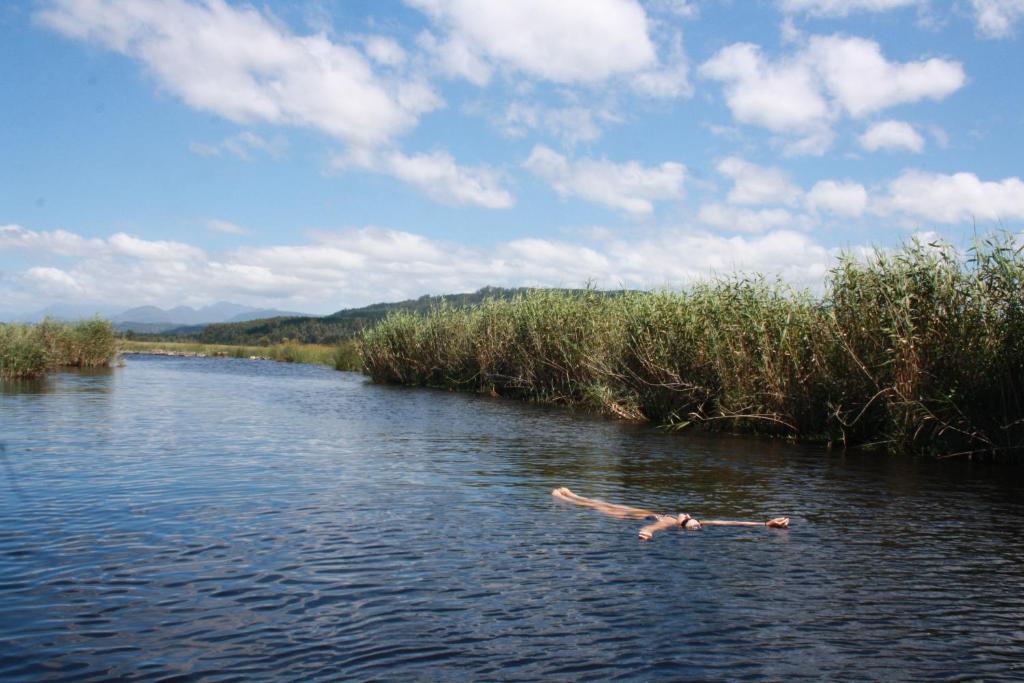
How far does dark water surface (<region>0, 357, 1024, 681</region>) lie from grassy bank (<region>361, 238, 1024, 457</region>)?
1361 millimetres

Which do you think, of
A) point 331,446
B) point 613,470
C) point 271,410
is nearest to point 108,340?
point 271,410

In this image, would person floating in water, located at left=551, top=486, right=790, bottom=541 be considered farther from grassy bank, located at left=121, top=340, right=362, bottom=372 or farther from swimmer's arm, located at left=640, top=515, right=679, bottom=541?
grassy bank, located at left=121, top=340, right=362, bottom=372

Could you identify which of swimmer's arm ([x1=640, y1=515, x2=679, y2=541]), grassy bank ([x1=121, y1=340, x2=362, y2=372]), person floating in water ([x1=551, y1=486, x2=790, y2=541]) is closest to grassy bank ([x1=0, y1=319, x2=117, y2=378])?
grassy bank ([x1=121, y1=340, x2=362, y2=372])

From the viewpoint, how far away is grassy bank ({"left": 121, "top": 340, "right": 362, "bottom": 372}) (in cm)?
6425

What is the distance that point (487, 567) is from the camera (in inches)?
358

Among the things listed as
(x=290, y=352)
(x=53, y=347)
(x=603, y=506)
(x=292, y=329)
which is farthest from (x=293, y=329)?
(x=603, y=506)

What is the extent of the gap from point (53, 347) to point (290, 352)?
34034 millimetres

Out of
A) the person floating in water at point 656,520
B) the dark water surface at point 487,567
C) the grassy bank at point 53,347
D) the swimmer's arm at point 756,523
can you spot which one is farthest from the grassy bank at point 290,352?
the swimmer's arm at point 756,523

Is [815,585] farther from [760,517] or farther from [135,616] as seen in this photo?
[135,616]

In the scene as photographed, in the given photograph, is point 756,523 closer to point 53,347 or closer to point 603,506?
point 603,506

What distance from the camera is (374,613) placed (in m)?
7.49

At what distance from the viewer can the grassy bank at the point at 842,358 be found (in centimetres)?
1678

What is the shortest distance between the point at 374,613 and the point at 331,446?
38.5 ft

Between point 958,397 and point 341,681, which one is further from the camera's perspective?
point 958,397
